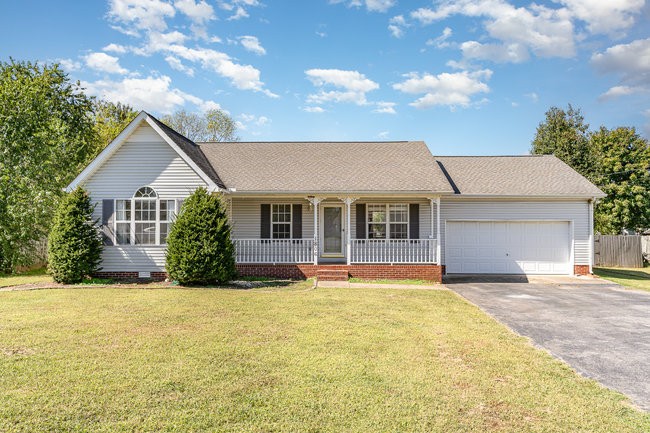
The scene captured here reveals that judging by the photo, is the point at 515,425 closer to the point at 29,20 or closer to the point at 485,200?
the point at 485,200

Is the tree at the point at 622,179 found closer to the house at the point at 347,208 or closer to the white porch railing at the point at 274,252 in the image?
the house at the point at 347,208

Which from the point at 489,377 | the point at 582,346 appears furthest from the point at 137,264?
the point at 582,346

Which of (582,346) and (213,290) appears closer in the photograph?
(582,346)

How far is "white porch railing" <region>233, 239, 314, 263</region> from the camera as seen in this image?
14422mm

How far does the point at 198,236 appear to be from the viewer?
39.0ft

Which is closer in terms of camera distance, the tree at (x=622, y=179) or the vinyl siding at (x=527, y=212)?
the vinyl siding at (x=527, y=212)

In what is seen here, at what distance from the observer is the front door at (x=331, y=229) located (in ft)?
51.4

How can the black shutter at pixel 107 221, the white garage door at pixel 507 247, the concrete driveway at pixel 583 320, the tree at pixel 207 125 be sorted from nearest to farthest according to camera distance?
the concrete driveway at pixel 583 320, the black shutter at pixel 107 221, the white garage door at pixel 507 247, the tree at pixel 207 125

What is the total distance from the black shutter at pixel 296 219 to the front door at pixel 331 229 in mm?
921

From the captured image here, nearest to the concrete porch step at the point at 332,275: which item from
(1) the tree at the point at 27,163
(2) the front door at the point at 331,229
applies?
(2) the front door at the point at 331,229

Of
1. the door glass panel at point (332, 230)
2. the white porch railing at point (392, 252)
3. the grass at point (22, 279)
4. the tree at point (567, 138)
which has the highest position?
the tree at point (567, 138)

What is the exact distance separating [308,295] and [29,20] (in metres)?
13.6

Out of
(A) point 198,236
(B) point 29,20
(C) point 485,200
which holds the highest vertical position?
(B) point 29,20

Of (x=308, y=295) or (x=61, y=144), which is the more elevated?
A: (x=61, y=144)
